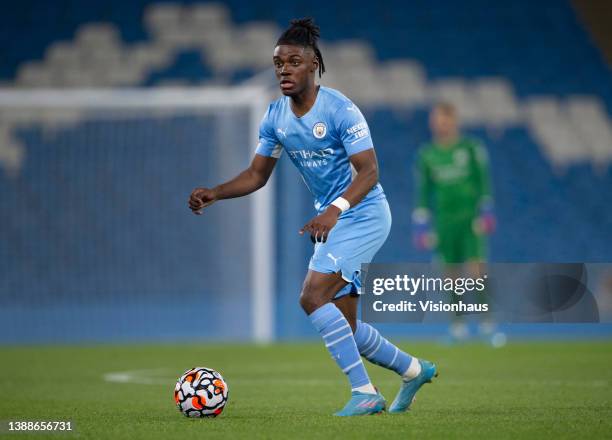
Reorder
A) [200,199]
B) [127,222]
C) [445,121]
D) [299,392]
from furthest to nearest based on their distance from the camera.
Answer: [127,222]
[445,121]
[299,392]
[200,199]

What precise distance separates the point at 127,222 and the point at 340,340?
32.5 ft

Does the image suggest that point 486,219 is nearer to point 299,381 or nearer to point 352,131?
point 299,381

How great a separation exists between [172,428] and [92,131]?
33.5 ft

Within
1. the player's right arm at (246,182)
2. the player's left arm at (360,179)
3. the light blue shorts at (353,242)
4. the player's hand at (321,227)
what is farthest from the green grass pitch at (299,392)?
the player's right arm at (246,182)

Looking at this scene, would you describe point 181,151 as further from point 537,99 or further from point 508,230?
point 537,99

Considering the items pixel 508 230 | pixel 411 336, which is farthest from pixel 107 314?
pixel 508 230

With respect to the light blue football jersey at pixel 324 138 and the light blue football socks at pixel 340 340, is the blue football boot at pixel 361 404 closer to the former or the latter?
the light blue football socks at pixel 340 340

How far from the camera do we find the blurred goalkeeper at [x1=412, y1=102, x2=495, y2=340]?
524 inches

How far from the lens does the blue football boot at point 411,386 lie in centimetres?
626

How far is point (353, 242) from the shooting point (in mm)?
5992

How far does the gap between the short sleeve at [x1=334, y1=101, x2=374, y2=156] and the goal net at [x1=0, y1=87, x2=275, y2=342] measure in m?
8.50

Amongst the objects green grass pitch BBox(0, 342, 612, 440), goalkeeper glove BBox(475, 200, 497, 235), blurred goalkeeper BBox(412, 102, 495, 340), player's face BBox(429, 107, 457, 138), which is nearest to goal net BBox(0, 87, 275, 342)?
green grass pitch BBox(0, 342, 612, 440)

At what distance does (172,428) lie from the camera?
5523 millimetres

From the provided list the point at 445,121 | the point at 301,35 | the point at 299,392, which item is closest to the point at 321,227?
the point at 301,35
